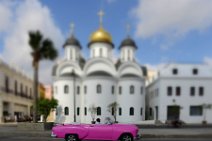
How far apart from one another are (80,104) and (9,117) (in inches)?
483

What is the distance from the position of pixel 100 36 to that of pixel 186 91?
21.4 meters

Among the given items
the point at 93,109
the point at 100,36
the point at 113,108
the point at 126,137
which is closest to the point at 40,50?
the point at 126,137

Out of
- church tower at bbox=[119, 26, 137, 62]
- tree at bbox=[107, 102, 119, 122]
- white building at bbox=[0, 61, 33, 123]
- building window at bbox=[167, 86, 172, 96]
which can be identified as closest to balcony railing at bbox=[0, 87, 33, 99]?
white building at bbox=[0, 61, 33, 123]

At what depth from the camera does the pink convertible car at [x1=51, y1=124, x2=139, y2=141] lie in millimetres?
19250

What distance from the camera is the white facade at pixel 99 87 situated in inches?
2318

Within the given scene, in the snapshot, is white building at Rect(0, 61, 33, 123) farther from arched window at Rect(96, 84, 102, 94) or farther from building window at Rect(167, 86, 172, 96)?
building window at Rect(167, 86, 172, 96)

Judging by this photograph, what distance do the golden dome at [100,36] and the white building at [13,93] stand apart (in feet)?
51.8

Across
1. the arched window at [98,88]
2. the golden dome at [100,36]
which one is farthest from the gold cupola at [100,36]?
the arched window at [98,88]

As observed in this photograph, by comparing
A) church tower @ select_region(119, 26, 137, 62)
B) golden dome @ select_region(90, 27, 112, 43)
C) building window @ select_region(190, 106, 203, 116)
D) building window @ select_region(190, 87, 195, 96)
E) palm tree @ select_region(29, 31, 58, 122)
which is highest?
golden dome @ select_region(90, 27, 112, 43)

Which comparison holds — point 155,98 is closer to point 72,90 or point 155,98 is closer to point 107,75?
point 107,75

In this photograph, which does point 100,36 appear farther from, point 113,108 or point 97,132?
point 97,132

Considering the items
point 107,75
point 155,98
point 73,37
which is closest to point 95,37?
point 73,37

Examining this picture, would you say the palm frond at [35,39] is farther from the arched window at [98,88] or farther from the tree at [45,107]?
the arched window at [98,88]

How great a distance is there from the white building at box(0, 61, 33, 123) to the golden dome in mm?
15791
